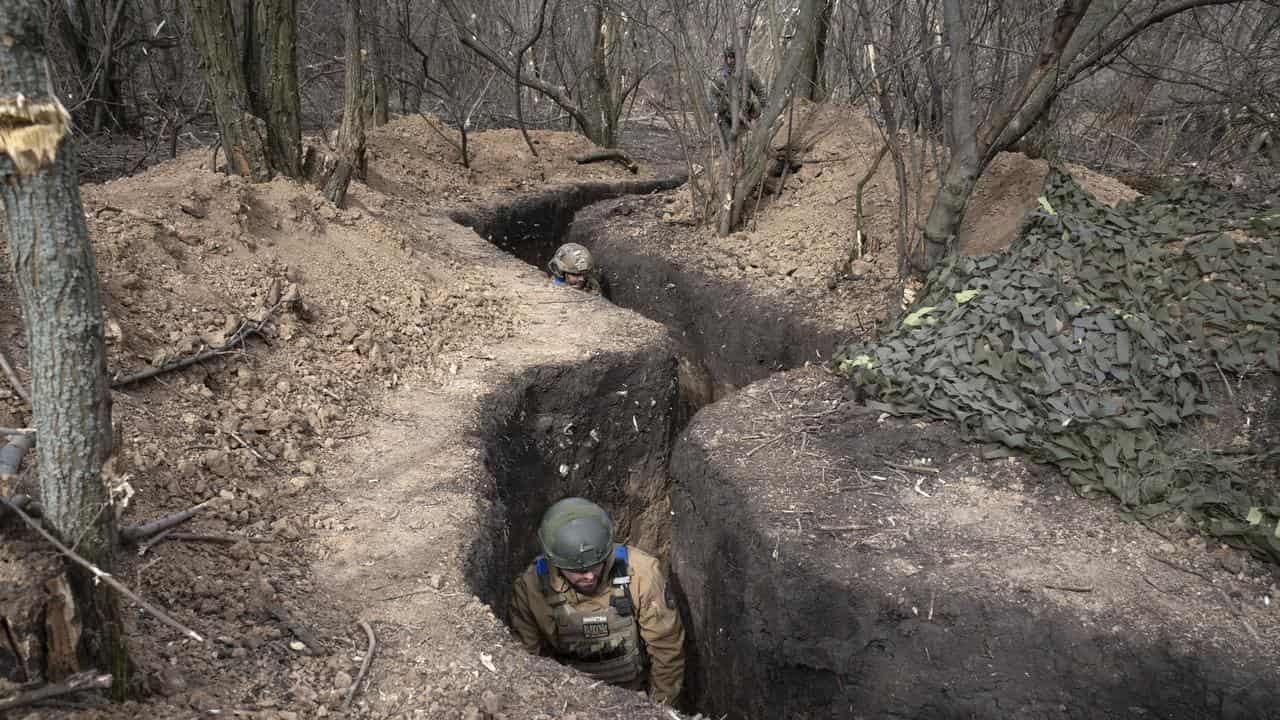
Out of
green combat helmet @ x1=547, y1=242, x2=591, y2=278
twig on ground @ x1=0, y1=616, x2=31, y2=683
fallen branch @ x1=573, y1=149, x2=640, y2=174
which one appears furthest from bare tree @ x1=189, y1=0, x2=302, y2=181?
fallen branch @ x1=573, y1=149, x2=640, y2=174

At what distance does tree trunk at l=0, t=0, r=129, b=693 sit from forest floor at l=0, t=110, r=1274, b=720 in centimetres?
12

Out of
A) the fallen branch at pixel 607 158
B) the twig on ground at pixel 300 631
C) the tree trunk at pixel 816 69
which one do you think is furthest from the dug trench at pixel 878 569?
the fallen branch at pixel 607 158

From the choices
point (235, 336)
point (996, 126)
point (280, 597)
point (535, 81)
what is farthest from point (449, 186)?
point (280, 597)

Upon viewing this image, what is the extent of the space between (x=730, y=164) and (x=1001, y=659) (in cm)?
571

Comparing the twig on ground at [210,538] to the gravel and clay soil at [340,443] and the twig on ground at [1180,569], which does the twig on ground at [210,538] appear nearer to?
the gravel and clay soil at [340,443]

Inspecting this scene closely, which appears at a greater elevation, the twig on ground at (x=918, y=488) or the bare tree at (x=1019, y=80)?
the bare tree at (x=1019, y=80)

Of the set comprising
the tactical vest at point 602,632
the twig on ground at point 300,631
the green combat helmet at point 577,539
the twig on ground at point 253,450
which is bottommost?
the tactical vest at point 602,632

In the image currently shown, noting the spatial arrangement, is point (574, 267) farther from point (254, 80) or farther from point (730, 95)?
point (254, 80)

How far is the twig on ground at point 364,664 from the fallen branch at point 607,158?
33.2 feet

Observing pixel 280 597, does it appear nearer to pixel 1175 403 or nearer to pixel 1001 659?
pixel 1001 659

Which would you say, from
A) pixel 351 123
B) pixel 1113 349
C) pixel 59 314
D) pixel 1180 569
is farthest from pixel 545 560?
pixel 351 123

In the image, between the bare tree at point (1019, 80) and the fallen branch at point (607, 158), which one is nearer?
the bare tree at point (1019, 80)

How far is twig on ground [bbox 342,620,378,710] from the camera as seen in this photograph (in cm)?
267

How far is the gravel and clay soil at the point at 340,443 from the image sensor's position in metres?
2.76
